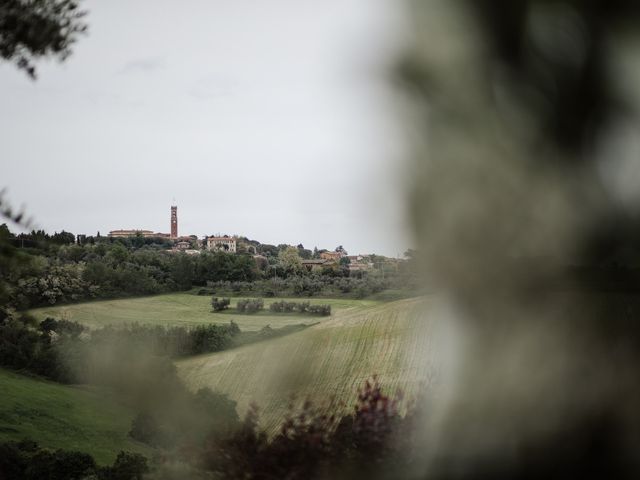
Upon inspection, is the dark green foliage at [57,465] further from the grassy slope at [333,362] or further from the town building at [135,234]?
the town building at [135,234]

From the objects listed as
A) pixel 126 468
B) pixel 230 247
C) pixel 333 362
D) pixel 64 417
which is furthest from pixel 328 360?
pixel 230 247

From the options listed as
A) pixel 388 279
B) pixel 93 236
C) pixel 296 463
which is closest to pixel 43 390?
pixel 93 236

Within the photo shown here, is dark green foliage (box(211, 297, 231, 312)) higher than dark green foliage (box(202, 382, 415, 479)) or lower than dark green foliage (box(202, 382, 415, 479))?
higher

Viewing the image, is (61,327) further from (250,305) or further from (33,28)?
(33,28)

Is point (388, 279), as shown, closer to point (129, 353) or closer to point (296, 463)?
point (296, 463)

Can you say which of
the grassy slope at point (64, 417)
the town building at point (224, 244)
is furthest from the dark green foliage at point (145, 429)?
the town building at point (224, 244)

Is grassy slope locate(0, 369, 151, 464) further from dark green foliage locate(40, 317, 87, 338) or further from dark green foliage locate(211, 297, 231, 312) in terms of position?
dark green foliage locate(211, 297, 231, 312)

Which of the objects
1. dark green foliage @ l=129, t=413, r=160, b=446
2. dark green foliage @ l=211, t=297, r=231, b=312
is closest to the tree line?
dark green foliage @ l=211, t=297, r=231, b=312
